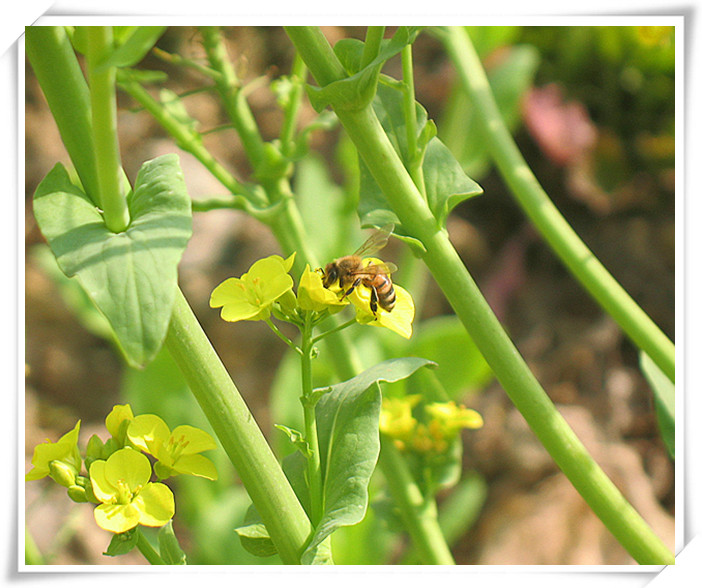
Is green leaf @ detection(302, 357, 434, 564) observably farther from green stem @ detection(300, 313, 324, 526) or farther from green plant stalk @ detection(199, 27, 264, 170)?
green plant stalk @ detection(199, 27, 264, 170)

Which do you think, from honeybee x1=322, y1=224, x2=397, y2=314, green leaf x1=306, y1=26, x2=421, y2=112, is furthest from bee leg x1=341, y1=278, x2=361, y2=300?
green leaf x1=306, y1=26, x2=421, y2=112

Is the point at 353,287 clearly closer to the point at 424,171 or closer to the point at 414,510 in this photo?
the point at 424,171

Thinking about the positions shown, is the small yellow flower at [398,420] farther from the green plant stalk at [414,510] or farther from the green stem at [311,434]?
the green stem at [311,434]

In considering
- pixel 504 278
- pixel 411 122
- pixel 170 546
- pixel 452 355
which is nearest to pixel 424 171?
pixel 411 122

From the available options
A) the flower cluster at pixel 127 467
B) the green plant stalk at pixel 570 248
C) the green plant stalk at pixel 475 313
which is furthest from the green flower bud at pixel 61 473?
the green plant stalk at pixel 570 248
